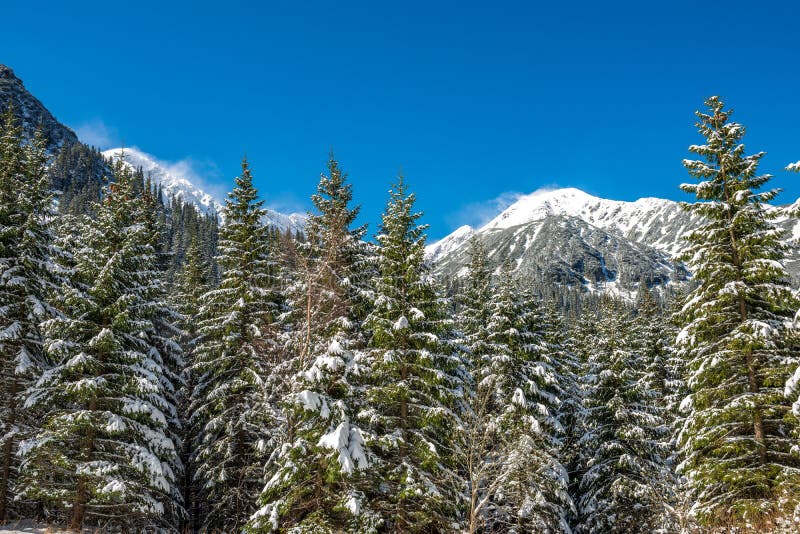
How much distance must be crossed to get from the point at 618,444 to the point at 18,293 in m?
26.7

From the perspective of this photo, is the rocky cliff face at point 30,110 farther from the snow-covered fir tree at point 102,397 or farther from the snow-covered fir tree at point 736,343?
the snow-covered fir tree at point 736,343

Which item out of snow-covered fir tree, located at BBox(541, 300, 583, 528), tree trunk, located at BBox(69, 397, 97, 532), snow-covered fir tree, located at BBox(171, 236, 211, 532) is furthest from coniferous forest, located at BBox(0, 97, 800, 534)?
snow-covered fir tree, located at BBox(541, 300, 583, 528)

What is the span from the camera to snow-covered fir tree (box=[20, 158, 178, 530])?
51.0 ft

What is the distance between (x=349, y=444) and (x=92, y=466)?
29.1 ft

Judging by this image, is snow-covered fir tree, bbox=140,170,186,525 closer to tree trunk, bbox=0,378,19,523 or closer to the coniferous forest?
the coniferous forest

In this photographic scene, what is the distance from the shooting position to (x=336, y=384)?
1507 cm

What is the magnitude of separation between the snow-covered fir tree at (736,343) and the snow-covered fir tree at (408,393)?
27.3 feet

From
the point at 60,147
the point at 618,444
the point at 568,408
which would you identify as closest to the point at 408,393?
the point at 618,444

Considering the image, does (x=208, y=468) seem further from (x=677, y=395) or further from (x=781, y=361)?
(x=677, y=395)

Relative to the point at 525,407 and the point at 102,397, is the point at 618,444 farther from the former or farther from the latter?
the point at 102,397

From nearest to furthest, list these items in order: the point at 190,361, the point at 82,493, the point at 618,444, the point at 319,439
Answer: the point at 319,439
the point at 82,493
the point at 618,444
the point at 190,361

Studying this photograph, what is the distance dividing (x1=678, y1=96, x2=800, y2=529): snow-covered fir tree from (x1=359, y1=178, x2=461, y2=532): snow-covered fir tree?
27.3 ft

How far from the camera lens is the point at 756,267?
1512 centimetres

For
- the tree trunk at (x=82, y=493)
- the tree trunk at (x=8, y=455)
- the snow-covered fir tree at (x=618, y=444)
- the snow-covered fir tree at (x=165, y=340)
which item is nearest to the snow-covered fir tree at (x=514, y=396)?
the snow-covered fir tree at (x=618, y=444)
